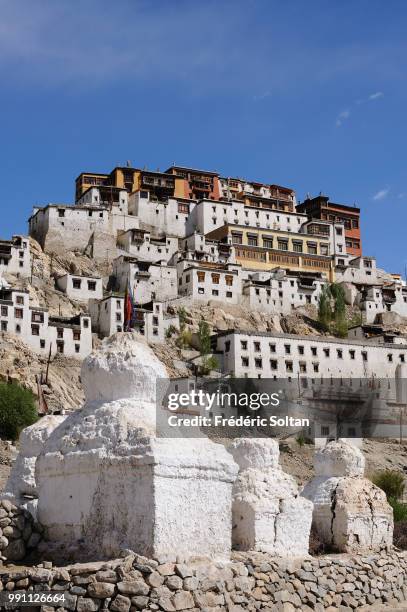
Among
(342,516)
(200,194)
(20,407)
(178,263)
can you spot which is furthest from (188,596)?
(200,194)

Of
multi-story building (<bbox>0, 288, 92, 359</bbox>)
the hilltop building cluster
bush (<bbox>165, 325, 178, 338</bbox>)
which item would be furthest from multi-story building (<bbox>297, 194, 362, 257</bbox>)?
multi-story building (<bbox>0, 288, 92, 359</bbox>)

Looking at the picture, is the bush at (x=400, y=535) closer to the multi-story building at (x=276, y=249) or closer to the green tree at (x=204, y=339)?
the green tree at (x=204, y=339)

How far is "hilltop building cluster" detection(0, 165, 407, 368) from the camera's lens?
6400 centimetres

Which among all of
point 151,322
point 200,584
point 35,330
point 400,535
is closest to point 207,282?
point 151,322

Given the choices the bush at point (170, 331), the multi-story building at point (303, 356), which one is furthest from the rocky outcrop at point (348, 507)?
the bush at point (170, 331)

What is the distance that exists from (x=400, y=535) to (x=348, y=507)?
418 cm

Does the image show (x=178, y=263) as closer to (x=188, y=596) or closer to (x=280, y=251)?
(x=280, y=251)

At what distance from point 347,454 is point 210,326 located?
170 feet

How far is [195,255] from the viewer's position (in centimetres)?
7700

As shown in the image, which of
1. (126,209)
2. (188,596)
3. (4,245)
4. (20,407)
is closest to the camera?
(188,596)

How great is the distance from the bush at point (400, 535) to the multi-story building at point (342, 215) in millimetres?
70952

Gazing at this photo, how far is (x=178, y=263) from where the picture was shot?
74500mm

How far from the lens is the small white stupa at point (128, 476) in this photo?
11.6 m

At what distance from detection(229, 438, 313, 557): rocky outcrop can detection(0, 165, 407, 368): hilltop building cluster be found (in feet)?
142
